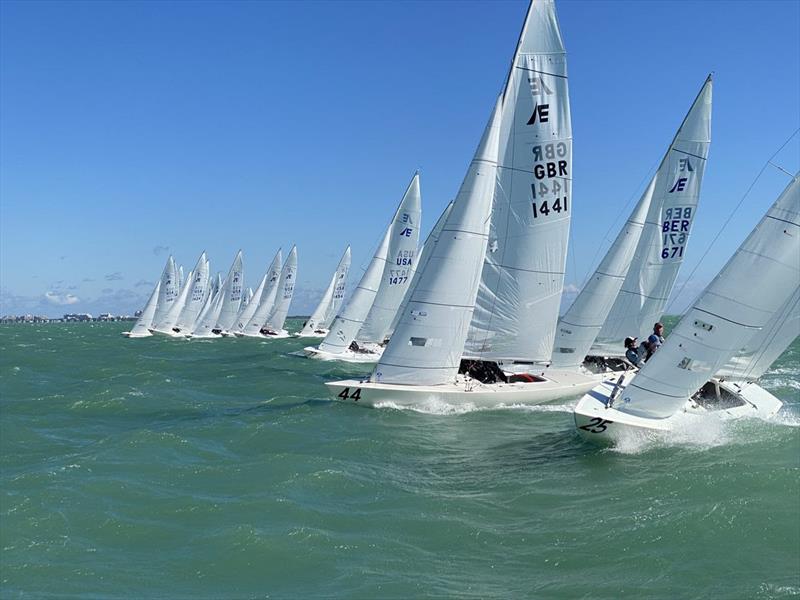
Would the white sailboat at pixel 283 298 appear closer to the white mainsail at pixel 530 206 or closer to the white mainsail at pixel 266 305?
the white mainsail at pixel 266 305

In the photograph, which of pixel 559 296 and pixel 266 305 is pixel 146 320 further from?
pixel 559 296

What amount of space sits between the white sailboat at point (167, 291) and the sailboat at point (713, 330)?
51234mm

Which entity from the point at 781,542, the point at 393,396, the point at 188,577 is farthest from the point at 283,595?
the point at 393,396

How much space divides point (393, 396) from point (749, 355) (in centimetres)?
714

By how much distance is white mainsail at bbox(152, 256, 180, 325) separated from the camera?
57.7 meters

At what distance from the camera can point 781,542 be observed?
22.6 feet

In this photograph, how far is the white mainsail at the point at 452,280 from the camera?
15.2 m

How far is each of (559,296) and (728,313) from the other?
23.1 ft

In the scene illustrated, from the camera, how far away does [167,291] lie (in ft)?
190

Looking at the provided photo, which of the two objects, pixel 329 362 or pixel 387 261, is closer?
pixel 387 261

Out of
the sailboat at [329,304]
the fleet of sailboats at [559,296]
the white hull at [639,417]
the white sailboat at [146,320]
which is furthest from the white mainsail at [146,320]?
the white hull at [639,417]

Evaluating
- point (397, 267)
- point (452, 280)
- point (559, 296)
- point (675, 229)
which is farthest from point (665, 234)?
point (397, 267)

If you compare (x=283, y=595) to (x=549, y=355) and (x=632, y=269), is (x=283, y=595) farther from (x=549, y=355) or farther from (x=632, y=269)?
(x=632, y=269)

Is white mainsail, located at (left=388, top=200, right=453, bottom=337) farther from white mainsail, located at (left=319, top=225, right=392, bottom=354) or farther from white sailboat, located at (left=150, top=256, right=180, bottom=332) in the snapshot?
white sailboat, located at (left=150, top=256, right=180, bottom=332)
